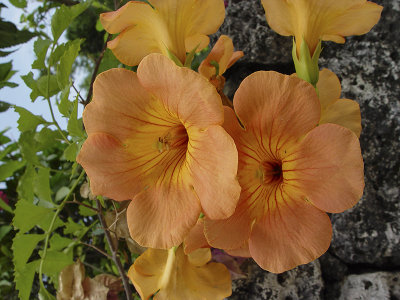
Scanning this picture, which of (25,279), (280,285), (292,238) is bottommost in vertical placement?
(280,285)

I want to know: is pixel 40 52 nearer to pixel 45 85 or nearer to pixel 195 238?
pixel 45 85

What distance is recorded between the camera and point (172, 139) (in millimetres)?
474

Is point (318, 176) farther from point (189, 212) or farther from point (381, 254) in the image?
point (381, 254)

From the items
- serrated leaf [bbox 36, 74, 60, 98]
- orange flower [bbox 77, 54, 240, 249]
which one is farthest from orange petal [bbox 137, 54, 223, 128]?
serrated leaf [bbox 36, 74, 60, 98]

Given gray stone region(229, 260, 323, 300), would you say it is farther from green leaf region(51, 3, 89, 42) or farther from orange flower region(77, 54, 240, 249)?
green leaf region(51, 3, 89, 42)

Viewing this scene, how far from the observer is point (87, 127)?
433mm

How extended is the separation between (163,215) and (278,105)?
6.9 inches

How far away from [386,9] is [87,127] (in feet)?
2.16

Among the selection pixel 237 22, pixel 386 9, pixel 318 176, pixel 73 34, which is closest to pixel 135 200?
pixel 318 176

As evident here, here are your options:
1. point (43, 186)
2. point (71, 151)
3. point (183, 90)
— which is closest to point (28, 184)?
point (43, 186)

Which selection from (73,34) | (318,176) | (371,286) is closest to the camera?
(318,176)

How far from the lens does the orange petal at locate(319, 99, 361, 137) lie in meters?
0.55

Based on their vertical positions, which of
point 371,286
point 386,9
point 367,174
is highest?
point 386,9

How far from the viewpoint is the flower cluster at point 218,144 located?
1.24 feet
